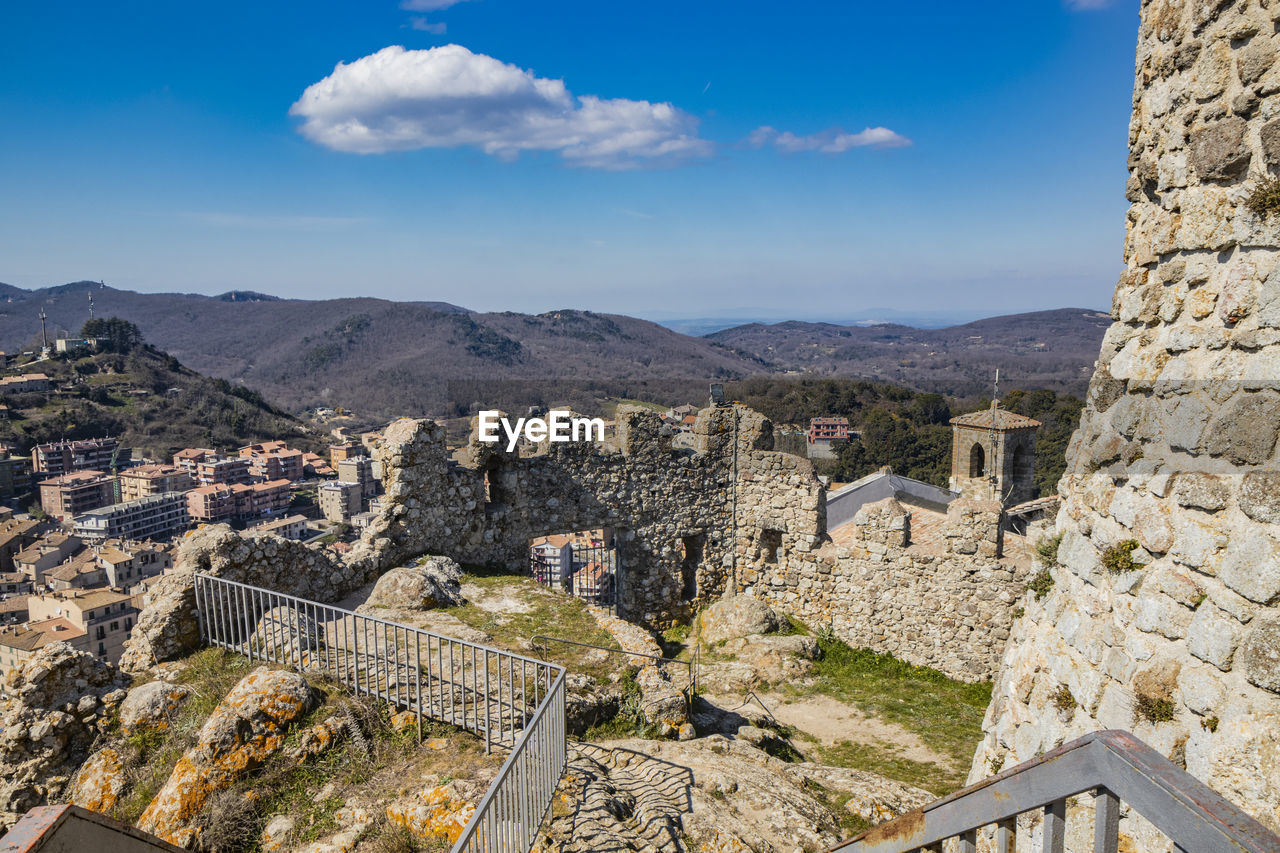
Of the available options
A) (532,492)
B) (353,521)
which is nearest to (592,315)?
(353,521)

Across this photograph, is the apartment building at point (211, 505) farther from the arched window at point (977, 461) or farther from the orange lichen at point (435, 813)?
the orange lichen at point (435, 813)

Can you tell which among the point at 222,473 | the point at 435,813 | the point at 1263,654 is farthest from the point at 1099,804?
the point at 222,473

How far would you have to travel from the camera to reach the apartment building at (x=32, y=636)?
20875mm

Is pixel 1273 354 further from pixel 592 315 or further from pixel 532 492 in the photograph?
pixel 592 315

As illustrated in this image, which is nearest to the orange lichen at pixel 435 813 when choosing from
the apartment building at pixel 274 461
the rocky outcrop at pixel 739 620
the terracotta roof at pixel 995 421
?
the rocky outcrop at pixel 739 620

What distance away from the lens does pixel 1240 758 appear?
2.62 meters

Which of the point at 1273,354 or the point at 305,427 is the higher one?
the point at 1273,354

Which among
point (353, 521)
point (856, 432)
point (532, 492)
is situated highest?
point (532, 492)

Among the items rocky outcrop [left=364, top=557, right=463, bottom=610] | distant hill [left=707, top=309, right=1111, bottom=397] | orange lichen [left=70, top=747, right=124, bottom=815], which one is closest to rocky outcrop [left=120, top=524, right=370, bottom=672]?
rocky outcrop [left=364, top=557, right=463, bottom=610]

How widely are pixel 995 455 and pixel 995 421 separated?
1.11 metres

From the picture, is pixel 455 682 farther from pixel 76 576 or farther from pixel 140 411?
pixel 140 411

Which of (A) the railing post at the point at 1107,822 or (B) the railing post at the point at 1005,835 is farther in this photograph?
(B) the railing post at the point at 1005,835

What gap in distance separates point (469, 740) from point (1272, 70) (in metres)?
6.49

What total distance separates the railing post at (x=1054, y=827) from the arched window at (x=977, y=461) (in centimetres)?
2460
